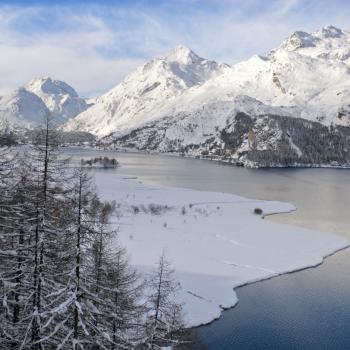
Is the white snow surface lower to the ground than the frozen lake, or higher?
higher

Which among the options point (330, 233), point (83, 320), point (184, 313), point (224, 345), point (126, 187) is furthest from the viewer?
point (126, 187)

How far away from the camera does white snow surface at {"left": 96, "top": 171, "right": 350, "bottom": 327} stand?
3888 cm

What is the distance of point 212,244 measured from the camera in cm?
5303

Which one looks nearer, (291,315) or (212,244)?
(291,315)

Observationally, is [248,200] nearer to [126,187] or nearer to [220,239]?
[126,187]

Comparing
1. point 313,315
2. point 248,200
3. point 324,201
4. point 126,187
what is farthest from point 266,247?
point 126,187

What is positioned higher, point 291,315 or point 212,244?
point 212,244

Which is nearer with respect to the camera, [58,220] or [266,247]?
[58,220]

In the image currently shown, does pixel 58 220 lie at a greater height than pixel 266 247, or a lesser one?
greater

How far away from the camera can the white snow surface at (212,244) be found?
3888 cm

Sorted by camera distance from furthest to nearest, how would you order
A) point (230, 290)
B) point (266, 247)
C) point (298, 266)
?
point (266, 247), point (298, 266), point (230, 290)

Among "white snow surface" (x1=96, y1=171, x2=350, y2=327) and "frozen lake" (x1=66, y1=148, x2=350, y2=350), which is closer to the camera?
"frozen lake" (x1=66, y1=148, x2=350, y2=350)

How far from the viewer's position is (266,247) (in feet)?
174

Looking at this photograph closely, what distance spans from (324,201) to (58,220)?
85.2m
